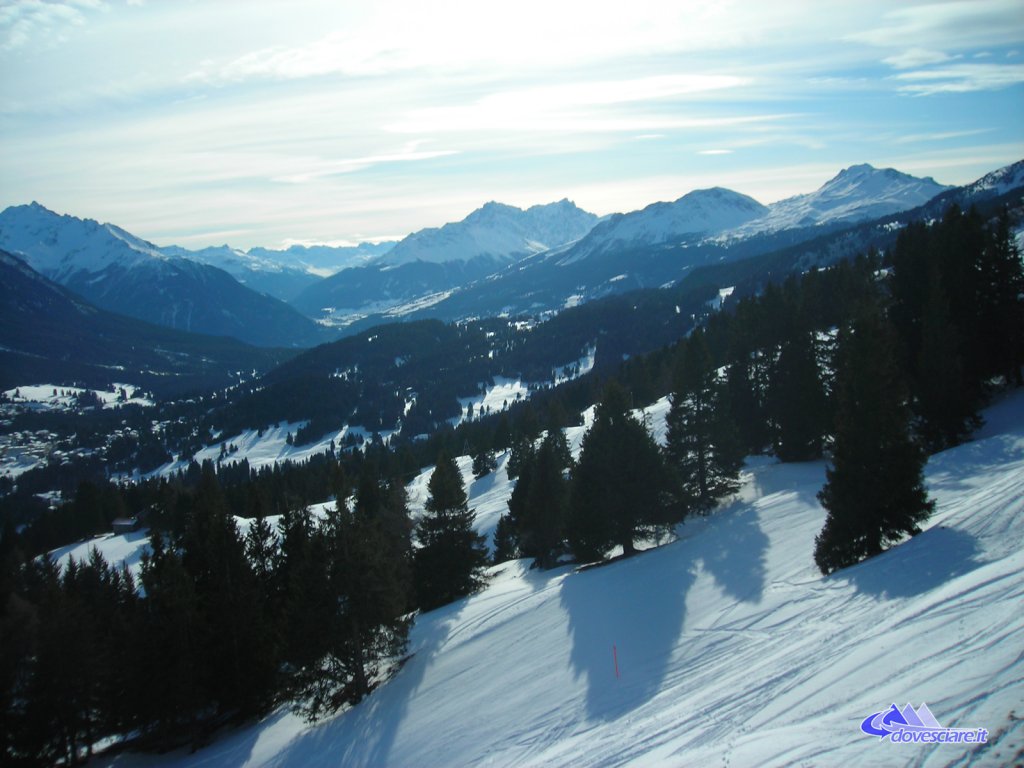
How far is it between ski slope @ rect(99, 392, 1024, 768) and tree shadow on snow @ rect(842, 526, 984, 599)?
72 mm

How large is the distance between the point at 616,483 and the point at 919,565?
42.1ft

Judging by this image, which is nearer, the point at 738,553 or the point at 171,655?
the point at 171,655

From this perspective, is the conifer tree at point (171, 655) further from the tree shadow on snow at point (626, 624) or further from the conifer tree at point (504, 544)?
the conifer tree at point (504, 544)

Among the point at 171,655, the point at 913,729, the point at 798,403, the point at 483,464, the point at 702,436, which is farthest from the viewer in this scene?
the point at 483,464

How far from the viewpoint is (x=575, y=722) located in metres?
17.4

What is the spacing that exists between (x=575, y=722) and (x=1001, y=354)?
3087cm

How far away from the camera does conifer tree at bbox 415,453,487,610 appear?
1363 inches

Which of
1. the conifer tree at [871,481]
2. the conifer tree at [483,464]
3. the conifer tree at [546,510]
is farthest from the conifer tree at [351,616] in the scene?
the conifer tree at [483,464]

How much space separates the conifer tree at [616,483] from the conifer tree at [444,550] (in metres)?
6.67

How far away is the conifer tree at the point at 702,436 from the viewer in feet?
110

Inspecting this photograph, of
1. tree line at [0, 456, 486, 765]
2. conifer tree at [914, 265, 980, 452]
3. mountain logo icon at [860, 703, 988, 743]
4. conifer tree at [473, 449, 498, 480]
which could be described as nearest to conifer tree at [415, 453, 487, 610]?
tree line at [0, 456, 486, 765]

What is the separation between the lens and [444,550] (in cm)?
3484

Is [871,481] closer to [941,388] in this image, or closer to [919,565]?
[919,565]

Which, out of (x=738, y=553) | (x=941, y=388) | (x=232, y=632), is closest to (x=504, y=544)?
(x=232, y=632)
